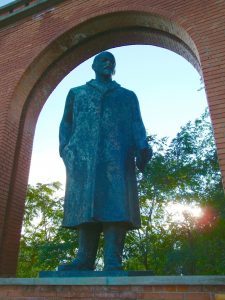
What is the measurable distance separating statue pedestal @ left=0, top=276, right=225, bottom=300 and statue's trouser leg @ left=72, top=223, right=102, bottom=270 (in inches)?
11.6

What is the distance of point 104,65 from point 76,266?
2136 mm

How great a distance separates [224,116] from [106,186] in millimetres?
2088

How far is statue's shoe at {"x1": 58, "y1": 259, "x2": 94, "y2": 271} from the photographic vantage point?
2.81 meters

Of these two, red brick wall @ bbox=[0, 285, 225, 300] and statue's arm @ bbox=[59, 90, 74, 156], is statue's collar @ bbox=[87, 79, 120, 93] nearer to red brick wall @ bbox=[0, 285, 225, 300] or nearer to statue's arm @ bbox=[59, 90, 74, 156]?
statue's arm @ bbox=[59, 90, 74, 156]

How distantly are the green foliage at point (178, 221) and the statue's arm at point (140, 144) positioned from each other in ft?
21.2

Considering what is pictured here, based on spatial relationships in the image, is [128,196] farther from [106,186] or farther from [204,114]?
[204,114]

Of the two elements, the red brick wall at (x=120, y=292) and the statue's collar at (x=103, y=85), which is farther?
the statue's collar at (x=103, y=85)

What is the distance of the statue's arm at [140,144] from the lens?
3088 mm

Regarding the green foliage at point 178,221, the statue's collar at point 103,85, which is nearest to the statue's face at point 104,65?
the statue's collar at point 103,85

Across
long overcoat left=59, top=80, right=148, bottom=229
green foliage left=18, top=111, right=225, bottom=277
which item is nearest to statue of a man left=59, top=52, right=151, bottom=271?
long overcoat left=59, top=80, right=148, bottom=229

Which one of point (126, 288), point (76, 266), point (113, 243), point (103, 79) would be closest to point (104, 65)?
point (103, 79)

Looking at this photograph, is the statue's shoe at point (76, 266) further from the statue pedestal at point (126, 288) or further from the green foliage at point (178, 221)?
the green foliage at point (178, 221)

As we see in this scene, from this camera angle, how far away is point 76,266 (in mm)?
2838

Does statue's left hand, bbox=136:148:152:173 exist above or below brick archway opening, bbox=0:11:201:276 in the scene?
below
